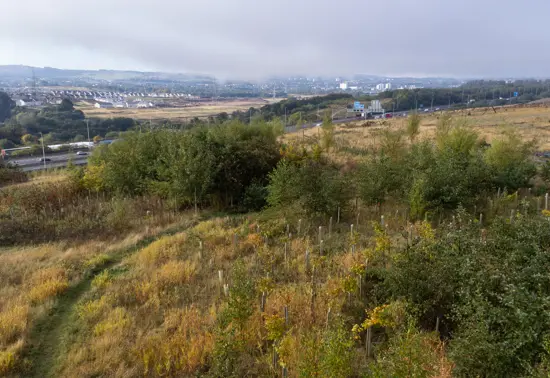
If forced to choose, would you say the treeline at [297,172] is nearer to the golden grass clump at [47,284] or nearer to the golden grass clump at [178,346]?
the golden grass clump at [47,284]

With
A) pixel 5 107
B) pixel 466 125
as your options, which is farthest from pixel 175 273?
pixel 5 107

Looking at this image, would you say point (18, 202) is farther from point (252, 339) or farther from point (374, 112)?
point (374, 112)

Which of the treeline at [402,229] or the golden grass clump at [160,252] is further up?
the treeline at [402,229]

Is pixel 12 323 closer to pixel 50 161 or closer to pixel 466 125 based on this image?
pixel 466 125

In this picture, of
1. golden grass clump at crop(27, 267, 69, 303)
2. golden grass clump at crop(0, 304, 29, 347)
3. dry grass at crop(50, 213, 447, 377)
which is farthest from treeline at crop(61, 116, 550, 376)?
golden grass clump at crop(27, 267, 69, 303)

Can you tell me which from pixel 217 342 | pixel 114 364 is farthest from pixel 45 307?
pixel 217 342

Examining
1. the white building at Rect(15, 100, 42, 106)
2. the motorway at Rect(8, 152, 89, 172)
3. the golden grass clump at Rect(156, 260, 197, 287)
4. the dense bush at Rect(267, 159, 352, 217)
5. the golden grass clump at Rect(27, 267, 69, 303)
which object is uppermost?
the white building at Rect(15, 100, 42, 106)

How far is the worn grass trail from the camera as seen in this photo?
638 cm

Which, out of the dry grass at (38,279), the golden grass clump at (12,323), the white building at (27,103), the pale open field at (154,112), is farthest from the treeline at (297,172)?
the white building at (27,103)

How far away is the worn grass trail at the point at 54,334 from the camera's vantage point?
251 inches

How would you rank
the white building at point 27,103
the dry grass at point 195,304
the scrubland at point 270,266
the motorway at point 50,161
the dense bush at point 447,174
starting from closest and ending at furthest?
1. the scrubland at point 270,266
2. the dry grass at point 195,304
3. the dense bush at point 447,174
4. the motorway at point 50,161
5. the white building at point 27,103

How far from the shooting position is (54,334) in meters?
7.37

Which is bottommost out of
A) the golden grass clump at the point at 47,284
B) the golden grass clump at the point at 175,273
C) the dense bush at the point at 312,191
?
the golden grass clump at the point at 47,284

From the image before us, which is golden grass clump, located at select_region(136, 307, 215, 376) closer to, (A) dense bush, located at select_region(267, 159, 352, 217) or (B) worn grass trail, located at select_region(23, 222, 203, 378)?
(B) worn grass trail, located at select_region(23, 222, 203, 378)
